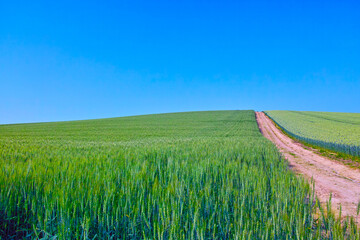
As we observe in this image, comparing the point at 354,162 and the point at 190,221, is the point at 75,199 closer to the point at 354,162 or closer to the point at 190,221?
the point at 190,221

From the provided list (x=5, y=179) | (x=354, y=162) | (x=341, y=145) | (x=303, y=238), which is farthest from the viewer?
(x=341, y=145)

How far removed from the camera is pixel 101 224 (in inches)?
92.1

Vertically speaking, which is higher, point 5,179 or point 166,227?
point 5,179

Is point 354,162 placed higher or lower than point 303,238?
lower

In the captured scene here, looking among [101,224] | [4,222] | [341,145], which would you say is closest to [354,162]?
[341,145]

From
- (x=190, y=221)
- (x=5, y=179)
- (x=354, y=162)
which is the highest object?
(x=5, y=179)

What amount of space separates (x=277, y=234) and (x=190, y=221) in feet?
3.23

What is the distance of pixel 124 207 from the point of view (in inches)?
98.9

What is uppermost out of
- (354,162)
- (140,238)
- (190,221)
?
(190,221)

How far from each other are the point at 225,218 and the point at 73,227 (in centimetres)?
184

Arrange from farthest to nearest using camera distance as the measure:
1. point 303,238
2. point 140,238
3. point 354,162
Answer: point 354,162 → point 140,238 → point 303,238

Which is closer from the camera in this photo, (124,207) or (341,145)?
(124,207)

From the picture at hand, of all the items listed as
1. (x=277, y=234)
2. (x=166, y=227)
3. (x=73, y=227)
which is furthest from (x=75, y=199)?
(x=277, y=234)

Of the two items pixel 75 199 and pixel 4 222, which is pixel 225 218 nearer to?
pixel 75 199
